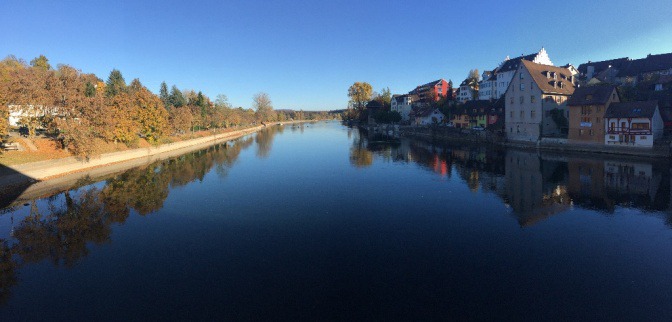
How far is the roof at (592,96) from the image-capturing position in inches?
1662

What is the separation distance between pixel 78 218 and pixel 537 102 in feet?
189

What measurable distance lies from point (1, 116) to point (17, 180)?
632 cm

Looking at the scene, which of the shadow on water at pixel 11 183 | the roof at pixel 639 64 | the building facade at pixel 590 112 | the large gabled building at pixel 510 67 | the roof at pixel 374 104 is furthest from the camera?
the roof at pixel 374 104

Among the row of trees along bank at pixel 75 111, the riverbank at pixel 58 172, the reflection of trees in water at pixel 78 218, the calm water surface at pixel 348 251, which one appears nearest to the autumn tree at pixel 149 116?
the row of trees along bank at pixel 75 111

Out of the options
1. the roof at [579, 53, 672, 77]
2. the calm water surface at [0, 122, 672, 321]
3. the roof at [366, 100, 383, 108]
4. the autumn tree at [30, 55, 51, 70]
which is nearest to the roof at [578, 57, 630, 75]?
the roof at [579, 53, 672, 77]

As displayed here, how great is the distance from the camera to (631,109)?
128 feet

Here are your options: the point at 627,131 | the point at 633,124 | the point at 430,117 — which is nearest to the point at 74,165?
the point at 627,131

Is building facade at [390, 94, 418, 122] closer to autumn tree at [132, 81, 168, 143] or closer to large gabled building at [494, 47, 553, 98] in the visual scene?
large gabled building at [494, 47, 553, 98]

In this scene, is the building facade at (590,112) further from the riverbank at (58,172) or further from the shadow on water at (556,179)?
the riverbank at (58,172)

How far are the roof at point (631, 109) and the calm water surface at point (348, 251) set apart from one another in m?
11.2

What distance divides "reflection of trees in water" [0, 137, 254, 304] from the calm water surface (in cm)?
13

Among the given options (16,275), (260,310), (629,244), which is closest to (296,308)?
(260,310)

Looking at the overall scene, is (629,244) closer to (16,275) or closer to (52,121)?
(16,275)

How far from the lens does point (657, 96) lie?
4531 cm
